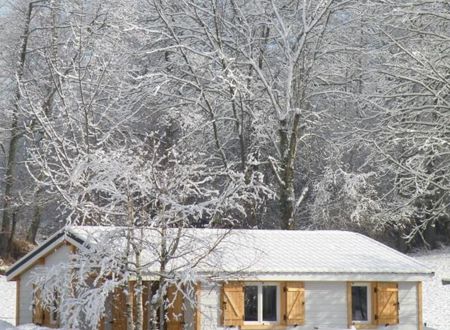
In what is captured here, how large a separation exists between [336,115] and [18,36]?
1263 centimetres

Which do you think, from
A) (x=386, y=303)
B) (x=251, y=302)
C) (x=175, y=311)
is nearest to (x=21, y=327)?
(x=175, y=311)

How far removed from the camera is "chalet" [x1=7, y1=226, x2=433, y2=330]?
62.0ft

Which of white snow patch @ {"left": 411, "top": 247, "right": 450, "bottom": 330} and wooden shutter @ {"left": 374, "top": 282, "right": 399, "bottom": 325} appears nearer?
wooden shutter @ {"left": 374, "top": 282, "right": 399, "bottom": 325}

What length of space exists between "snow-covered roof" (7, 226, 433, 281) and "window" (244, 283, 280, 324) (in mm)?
611

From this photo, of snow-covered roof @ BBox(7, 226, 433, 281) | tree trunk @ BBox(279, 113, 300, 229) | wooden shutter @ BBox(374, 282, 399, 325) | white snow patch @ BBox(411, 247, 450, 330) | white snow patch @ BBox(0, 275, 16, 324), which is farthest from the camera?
tree trunk @ BBox(279, 113, 300, 229)

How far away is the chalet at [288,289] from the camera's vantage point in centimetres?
1889

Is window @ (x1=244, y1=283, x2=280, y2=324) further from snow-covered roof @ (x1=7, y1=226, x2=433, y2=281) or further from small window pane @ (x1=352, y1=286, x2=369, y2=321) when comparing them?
small window pane @ (x1=352, y1=286, x2=369, y2=321)

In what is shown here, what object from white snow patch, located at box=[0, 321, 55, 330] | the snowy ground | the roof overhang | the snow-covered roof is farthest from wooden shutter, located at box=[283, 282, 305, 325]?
white snow patch, located at box=[0, 321, 55, 330]

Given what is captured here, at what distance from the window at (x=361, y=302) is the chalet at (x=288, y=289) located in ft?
0.08

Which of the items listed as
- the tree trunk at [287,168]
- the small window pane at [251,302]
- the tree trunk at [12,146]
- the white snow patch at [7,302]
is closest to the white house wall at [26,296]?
the white snow patch at [7,302]

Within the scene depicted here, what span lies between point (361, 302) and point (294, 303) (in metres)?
2.01

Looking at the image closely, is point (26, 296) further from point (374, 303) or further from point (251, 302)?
point (374, 303)

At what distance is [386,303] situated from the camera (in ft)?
66.8

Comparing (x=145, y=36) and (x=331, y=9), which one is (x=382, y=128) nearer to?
(x=331, y=9)
